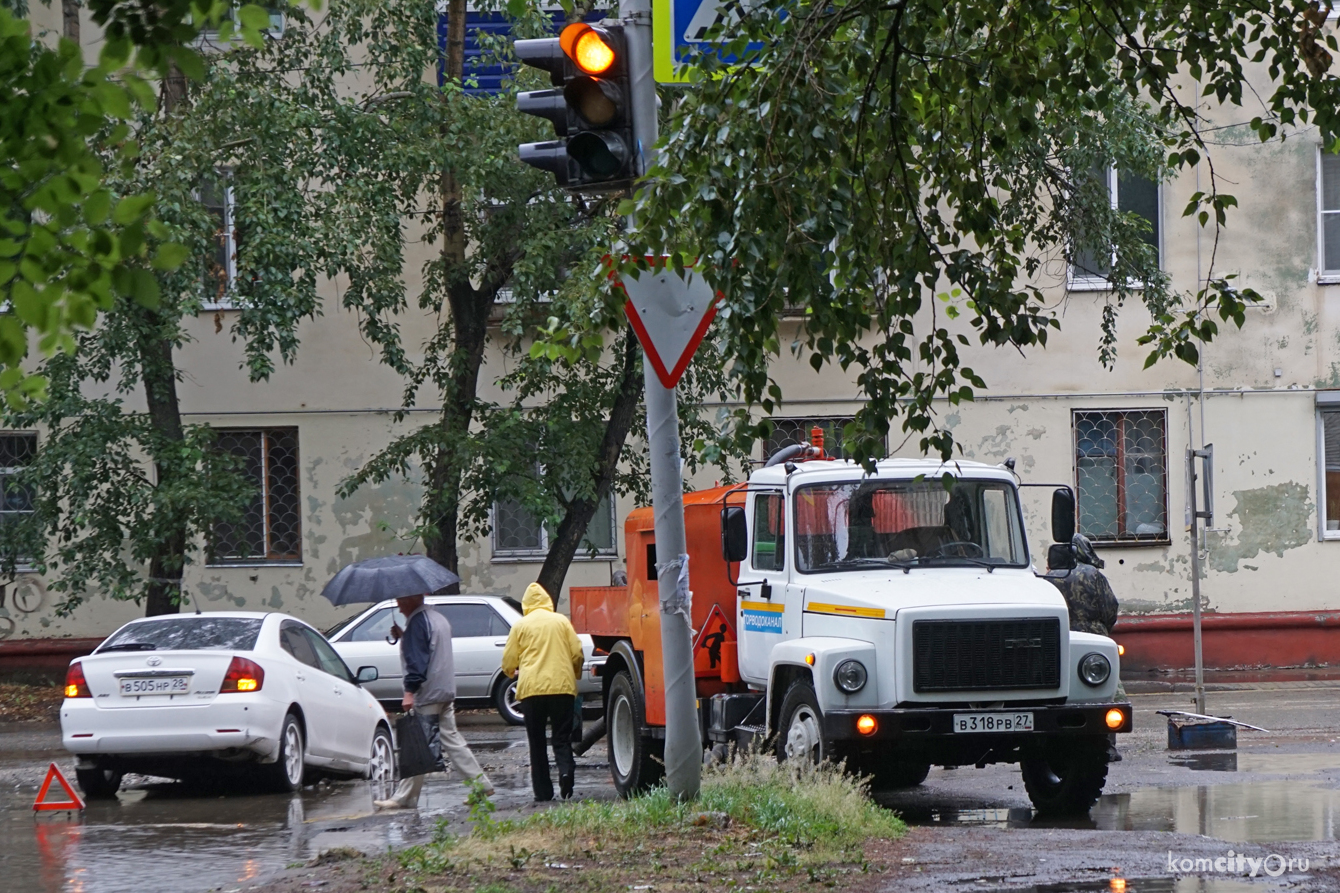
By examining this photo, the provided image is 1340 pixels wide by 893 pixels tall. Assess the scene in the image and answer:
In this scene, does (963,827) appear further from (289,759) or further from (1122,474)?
(1122,474)

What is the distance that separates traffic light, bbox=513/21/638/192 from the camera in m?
8.25

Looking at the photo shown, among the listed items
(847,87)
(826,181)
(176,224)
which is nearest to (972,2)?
(847,87)

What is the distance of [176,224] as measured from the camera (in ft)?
56.2

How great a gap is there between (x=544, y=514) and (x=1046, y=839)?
11208 millimetres

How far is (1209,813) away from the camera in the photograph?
1012 cm

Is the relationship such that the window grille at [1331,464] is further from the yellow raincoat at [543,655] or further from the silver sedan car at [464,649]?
the yellow raincoat at [543,655]

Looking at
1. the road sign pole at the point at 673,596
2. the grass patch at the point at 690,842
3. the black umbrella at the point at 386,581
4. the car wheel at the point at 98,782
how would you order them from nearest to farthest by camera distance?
1. the grass patch at the point at 690,842
2. the road sign pole at the point at 673,596
3. the black umbrella at the point at 386,581
4. the car wheel at the point at 98,782

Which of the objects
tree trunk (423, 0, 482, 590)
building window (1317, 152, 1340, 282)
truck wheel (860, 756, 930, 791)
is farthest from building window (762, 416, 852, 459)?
truck wheel (860, 756, 930, 791)

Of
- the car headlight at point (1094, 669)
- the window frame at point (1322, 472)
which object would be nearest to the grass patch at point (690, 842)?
the car headlight at point (1094, 669)

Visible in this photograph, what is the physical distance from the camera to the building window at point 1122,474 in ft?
79.0

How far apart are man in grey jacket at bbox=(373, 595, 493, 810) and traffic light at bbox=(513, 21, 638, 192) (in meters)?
4.75

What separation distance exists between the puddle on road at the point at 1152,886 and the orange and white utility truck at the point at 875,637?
2.79 m

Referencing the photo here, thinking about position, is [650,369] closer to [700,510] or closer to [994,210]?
[994,210]

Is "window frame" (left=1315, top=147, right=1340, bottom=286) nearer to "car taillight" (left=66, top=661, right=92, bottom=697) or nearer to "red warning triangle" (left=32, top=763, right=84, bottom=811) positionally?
"car taillight" (left=66, top=661, right=92, bottom=697)
